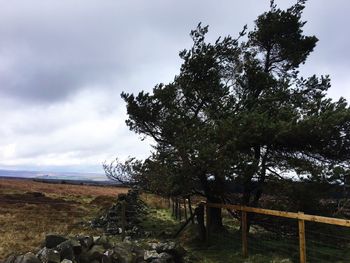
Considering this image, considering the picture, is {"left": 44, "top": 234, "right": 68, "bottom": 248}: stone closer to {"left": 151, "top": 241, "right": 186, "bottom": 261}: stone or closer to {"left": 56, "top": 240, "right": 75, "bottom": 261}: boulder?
{"left": 56, "top": 240, "right": 75, "bottom": 261}: boulder

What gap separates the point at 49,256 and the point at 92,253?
1.46 m

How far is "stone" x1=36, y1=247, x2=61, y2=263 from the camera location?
1020 cm

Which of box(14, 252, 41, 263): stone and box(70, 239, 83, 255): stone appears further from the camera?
box(70, 239, 83, 255): stone

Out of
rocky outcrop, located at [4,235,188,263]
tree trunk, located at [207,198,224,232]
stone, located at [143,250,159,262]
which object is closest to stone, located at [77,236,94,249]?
rocky outcrop, located at [4,235,188,263]

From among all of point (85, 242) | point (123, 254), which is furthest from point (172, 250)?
point (85, 242)

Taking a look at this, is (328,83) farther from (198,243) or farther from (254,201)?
(198,243)

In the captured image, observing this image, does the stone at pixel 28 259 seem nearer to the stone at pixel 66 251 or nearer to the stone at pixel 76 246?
the stone at pixel 66 251

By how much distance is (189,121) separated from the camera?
1848 cm

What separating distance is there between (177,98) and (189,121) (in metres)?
2.18

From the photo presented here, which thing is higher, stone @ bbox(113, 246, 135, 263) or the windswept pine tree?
the windswept pine tree

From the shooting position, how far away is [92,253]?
11.4 m

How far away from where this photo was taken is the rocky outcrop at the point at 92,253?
10352 mm

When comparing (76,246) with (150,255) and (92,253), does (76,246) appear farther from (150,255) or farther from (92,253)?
(150,255)

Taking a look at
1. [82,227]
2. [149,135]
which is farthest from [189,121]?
[82,227]
